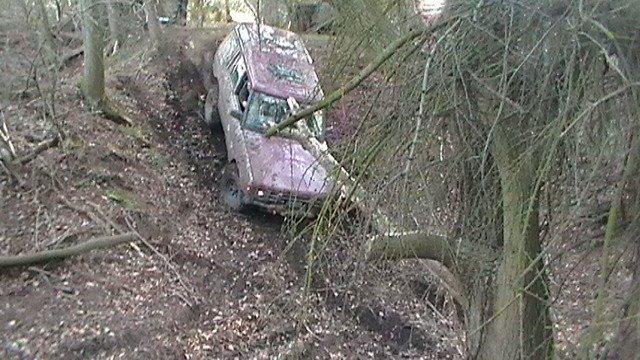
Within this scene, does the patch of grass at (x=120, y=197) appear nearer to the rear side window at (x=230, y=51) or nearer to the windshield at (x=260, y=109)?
the windshield at (x=260, y=109)

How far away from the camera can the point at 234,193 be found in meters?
11.5

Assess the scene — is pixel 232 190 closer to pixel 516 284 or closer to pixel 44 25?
pixel 44 25

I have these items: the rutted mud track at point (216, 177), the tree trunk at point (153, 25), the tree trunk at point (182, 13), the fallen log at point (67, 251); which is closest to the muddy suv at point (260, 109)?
the rutted mud track at point (216, 177)

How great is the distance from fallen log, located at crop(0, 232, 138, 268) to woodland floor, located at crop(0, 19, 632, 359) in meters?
0.13

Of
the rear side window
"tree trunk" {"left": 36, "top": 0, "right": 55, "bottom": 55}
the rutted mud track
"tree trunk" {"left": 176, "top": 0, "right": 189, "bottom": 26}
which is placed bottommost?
the rutted mud track

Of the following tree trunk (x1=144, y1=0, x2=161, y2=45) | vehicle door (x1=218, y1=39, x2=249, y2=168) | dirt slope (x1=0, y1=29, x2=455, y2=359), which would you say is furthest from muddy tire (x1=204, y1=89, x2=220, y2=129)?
tree trunk (x1=144, y1=0, x2=161, y2=45)

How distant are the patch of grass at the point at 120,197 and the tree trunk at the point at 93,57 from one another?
91.6 inches

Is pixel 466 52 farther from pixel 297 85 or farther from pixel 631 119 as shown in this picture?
pixel 297 85

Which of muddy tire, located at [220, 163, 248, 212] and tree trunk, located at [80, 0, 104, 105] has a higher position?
tree trunk, located at [80, 0, 104, 105]

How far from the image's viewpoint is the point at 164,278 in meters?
9.27

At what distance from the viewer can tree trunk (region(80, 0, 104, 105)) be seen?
11711 millimetres

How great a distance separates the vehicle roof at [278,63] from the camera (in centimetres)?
1183

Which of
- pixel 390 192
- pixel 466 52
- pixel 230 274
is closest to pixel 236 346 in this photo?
pixel 230 274

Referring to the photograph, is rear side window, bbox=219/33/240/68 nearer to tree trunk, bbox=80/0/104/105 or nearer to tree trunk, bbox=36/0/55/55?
tree trunk, bbox=80/0/104/105
